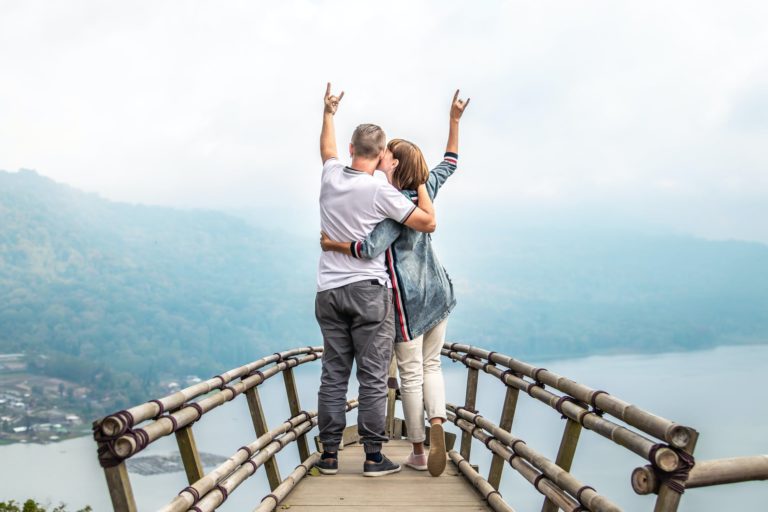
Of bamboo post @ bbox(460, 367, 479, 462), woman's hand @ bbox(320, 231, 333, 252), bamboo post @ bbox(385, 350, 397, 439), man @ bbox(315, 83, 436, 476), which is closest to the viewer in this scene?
man @ bbox(315, 83, 436, 476)

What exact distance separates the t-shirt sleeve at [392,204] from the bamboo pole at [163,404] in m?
1.08

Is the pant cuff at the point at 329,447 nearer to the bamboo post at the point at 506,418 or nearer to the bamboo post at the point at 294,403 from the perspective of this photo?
the bamboo post at the point at 294,403

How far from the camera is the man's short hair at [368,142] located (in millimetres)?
3791

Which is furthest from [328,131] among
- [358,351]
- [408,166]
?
[358,351]

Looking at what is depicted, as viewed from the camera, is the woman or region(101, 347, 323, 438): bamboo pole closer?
region(101, 347, 323, 438): bamboo pole

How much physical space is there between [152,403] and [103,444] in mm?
464

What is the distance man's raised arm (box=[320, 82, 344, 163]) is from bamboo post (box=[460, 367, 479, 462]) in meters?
1.92

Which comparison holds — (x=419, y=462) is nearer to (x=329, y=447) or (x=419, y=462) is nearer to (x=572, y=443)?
(x=329, y=447)

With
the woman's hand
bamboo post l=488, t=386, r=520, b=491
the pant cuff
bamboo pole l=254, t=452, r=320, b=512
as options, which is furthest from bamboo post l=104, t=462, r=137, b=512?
bamboo post l=488, t=386, r=520, b=491

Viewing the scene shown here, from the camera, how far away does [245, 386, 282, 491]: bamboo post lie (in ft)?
13.5

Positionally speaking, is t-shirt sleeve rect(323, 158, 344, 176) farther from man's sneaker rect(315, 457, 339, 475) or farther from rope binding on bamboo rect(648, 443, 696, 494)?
rope binding on bamboo rect(648, 443, 696, 494)

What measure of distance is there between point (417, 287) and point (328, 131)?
95cm

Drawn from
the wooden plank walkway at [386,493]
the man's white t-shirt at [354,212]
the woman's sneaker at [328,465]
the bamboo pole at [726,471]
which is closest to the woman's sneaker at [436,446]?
the wooden plank walkway at [386,493]

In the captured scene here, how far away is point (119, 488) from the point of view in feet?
7.21
